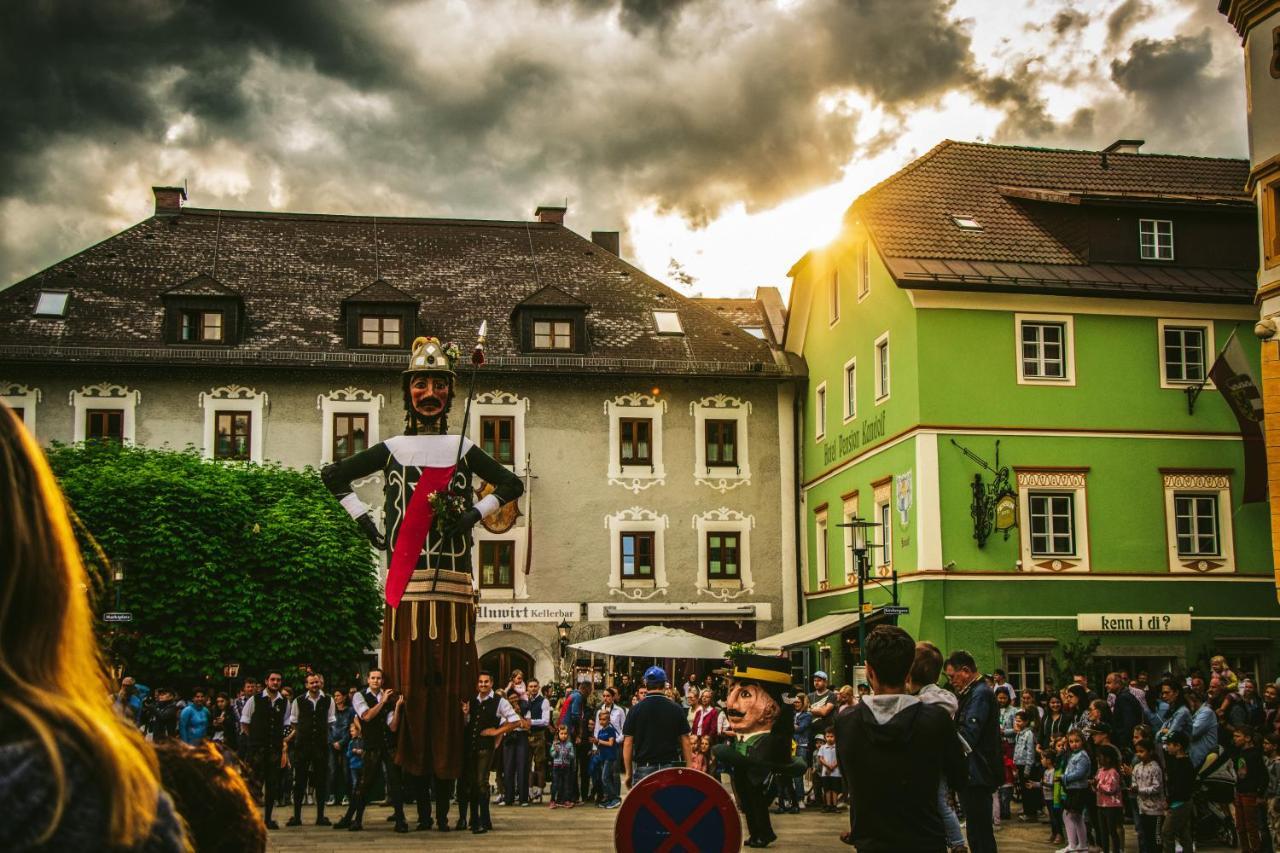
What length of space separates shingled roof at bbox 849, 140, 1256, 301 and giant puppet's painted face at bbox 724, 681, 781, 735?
753 inches

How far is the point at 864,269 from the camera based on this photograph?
35.3 m

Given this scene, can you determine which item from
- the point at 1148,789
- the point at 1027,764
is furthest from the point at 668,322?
the point at 1148,789

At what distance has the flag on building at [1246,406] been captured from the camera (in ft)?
99.3

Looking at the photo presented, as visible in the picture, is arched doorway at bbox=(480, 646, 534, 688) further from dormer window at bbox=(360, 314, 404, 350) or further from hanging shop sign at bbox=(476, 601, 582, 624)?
dormer window at bbox=(360, 314, 404, 350)

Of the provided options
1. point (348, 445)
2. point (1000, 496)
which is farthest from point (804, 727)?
point (348, 445)

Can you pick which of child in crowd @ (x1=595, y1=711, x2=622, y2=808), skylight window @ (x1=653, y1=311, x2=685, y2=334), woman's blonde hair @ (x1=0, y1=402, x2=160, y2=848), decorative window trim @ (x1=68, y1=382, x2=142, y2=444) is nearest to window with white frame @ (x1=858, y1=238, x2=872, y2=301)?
skylight window @ (x1=653, y1=311, x2=685, y2=334)

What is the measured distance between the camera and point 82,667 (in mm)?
2162

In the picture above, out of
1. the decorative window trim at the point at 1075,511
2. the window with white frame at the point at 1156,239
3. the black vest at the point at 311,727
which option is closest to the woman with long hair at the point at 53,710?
the black vest at the point at 311,727

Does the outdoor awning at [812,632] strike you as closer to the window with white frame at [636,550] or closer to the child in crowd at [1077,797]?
the window with white frame at [636,550]

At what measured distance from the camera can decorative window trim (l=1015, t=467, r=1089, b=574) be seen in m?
30.9

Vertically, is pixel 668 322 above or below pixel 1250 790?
above

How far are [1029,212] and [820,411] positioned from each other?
7.78 m

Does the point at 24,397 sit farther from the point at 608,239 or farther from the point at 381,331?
the point at 608,239

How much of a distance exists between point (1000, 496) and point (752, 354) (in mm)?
11610
